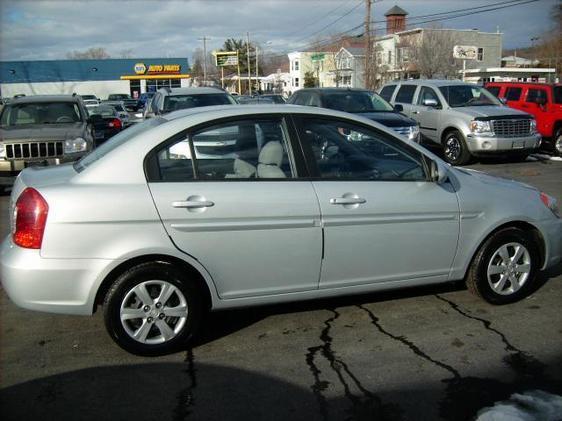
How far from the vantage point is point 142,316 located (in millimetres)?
3715

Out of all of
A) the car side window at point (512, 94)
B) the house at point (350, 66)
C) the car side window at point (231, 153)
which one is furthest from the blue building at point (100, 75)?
the car side window at point (231, 153)

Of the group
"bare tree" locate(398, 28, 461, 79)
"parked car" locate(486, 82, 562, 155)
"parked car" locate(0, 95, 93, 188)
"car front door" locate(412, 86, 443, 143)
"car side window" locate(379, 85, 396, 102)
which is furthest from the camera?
"bare tree" locate(398, 28, 461, 79)

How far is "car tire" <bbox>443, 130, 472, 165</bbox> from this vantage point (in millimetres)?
13094

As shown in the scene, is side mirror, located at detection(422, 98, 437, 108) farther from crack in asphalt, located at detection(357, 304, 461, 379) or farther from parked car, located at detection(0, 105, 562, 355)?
crack in asphalt, located at detection(357, 304, 461, 379)

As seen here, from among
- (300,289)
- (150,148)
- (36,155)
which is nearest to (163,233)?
(150,148)

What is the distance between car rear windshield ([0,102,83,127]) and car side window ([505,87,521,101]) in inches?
493

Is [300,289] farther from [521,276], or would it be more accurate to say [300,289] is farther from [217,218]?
[521,276]

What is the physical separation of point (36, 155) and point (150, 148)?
6590mm

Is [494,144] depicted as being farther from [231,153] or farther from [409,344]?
[231,153]

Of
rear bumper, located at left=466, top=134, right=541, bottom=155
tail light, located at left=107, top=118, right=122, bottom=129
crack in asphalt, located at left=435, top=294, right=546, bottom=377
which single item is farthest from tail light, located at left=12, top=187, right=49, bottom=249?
tail light, located at left=107, top=118, right=122, bottom=129

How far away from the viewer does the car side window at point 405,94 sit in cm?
1474

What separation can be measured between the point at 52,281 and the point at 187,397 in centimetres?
116

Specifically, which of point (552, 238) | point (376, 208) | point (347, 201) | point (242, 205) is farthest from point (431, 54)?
point (242, 205)

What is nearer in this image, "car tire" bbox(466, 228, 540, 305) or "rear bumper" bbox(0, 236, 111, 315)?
"rear bumper" bbox(0, 236, 111, 315)
